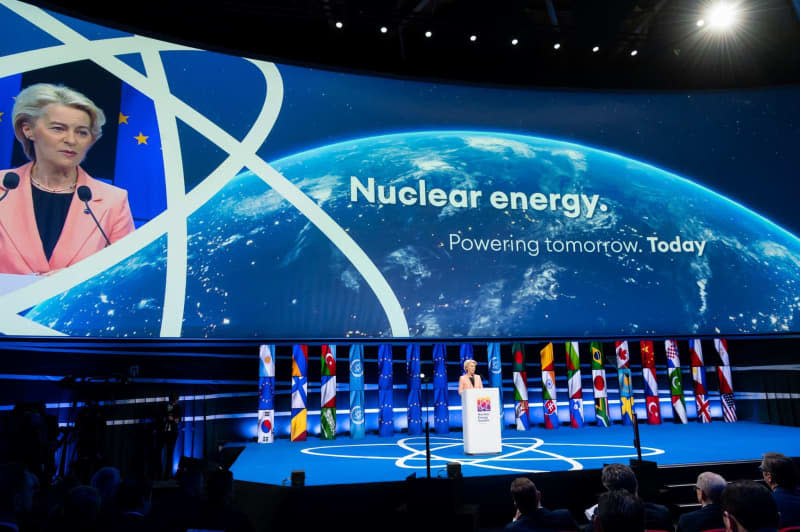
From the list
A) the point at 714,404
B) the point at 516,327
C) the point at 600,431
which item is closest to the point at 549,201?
the point at 516,327

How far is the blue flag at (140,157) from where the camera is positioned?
6.36 metres

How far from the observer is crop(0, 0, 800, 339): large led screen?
6.20m

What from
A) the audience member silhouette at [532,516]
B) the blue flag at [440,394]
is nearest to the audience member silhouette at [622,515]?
the audience member silhouette at [532,516]

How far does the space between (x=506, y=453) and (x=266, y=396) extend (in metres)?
3.22

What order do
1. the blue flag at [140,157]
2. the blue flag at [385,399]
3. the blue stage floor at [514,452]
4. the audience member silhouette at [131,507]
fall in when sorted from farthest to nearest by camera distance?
the blue flag at [385,399]
the blue flag at [140,157]
the blue stage floor at [514,452]
the audience member silhouette at [131,507]

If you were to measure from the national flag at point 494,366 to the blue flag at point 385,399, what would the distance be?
4.93 feet

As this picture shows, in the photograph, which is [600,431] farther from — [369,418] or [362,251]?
[362,251]


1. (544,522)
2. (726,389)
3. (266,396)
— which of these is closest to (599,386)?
(726,389)

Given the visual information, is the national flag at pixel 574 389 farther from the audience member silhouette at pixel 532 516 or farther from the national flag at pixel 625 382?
the audience member silhouette at pixel 532 516

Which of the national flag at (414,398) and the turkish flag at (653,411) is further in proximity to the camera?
the turkish flag at (653,411)

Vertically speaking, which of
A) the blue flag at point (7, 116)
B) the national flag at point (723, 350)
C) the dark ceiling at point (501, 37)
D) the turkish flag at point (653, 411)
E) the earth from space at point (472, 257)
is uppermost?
the dark ceiling at point (501, 37)

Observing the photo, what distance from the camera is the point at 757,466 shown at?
5.27 metres

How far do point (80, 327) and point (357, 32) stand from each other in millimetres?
5149

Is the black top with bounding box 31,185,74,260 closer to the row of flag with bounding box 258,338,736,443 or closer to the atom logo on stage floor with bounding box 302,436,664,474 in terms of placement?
the row of flag with bounding box 258,338,736,443
